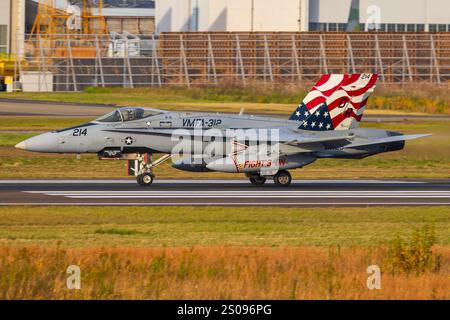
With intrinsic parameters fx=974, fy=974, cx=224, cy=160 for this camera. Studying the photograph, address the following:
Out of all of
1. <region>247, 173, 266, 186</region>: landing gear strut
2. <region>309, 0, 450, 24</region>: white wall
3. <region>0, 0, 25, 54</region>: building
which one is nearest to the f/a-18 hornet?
<region>247, 173, 266, 186</region>: landing gear strut

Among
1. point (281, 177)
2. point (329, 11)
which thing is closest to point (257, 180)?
point (281, 177)

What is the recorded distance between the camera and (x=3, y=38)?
4318 inches

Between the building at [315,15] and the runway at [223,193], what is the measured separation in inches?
2267

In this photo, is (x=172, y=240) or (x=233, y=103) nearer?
(x=172, y=240)

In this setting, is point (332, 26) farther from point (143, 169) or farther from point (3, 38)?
point (143, 169)

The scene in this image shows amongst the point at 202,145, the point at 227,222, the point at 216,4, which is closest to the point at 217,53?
the point at 216,4

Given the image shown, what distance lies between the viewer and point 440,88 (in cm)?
7512

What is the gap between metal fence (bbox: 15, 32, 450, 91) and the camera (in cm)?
8506

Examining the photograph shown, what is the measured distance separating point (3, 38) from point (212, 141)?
83.2 meters

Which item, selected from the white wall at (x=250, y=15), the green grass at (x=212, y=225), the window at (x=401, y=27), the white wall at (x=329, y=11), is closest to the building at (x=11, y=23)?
the white wall at (x=250, y=15)

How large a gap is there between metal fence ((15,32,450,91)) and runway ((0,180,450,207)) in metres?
49.8

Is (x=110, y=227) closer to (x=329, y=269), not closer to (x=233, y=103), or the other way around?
(x=329, y=269)

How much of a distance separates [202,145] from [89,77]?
59083mm

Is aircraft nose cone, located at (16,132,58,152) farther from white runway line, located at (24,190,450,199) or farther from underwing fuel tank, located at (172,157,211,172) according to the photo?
underwing fuel tank, located at (172,157,211,172)
